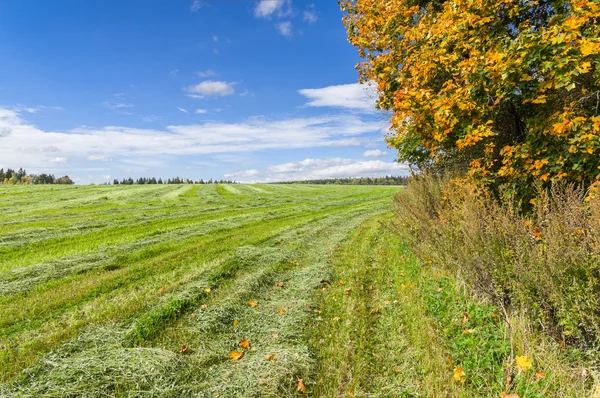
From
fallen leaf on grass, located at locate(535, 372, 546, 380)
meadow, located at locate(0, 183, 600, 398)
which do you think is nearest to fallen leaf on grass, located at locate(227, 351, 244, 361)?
meadow, located at locate(0, 183, 600, 398)

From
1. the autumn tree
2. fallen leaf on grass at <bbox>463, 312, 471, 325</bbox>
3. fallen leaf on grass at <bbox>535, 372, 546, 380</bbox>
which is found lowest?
fallen leaf on grass at <bbox>463, 312, 471, 325</bbox>

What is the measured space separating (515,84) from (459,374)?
12.9 feet

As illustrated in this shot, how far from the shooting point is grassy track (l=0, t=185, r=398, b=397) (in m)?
Answer: 3.23

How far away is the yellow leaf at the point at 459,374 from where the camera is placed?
3203 millimetres

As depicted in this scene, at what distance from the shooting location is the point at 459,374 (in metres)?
3.26

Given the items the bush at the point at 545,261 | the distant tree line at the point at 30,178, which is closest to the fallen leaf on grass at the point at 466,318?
the bush at the point at 545,261

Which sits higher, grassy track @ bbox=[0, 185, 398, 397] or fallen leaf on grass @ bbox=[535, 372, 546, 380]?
fallen leaf on grass @ bbox=[535, 372, 546, 380]

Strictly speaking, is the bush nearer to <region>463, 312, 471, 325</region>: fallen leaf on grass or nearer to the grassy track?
<region>463, 312, 471, 325</region>: fallen leaf on grass

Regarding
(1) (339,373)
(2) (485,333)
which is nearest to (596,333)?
(2) (485,333)

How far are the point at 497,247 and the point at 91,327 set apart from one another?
5.91 meters

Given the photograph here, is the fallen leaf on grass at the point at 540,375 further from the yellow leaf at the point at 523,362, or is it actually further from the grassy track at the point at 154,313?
the grassy track at the point at 154,313

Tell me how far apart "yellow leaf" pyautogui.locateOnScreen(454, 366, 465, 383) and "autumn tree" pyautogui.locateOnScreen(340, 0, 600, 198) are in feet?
9.21

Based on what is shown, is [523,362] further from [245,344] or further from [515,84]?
[515,84]

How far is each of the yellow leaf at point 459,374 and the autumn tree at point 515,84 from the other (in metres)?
2.81
